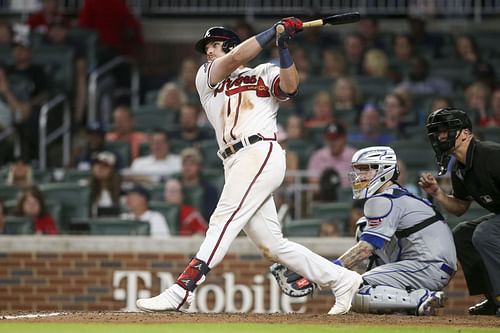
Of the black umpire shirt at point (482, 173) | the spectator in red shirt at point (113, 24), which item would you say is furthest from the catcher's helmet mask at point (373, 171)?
the spectator in red shirt at point (113, 24)

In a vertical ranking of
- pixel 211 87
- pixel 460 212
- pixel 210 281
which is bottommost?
pixel 210 281

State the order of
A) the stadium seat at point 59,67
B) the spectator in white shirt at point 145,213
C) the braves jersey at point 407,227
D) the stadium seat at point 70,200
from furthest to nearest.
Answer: the stadium seat at point 59,67 < the stadium seat at point 70,200 < the spectator in white shirt at point 145,213 < the braves jersey at point 407,227

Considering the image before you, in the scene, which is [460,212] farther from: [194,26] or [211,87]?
[194,26]

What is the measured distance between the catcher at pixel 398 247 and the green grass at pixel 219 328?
37.4 inches

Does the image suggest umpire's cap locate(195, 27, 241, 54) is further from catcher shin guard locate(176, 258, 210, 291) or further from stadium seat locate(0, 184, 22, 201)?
stadium seat locate(0, 184, 22, 201)

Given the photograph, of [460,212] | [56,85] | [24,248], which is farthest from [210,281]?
[56,85]

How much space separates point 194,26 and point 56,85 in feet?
8.56

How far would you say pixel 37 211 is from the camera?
41.4 ft

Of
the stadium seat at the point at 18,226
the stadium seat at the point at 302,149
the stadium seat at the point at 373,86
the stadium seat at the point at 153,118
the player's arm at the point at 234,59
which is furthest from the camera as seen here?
the stadium seat at the point at 373,86

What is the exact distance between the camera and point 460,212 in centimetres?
898

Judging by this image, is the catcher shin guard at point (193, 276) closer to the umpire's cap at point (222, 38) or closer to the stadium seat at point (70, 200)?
the umpire's cap at point (222, 38)

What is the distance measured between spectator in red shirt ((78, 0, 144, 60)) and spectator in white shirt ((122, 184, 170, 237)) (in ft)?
13.5

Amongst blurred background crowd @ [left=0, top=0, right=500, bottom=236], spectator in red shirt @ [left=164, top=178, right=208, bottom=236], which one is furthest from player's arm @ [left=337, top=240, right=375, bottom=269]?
spectator in red shirt @ [left=164, top=178, right=208, bottom=236]

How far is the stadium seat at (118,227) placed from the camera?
12.2 meters
